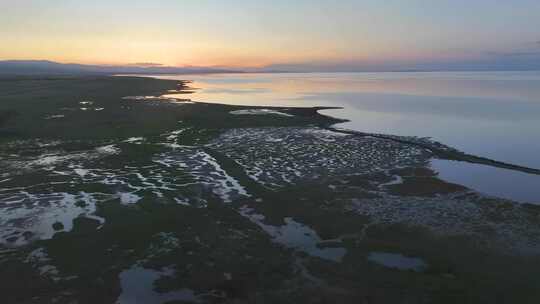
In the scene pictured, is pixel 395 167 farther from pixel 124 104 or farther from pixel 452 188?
pixel 124 104

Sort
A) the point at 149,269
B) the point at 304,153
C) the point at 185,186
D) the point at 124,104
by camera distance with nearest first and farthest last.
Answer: the point at 149,269 < the point at 185,186 < the point at 304,153 < the point at 124,104

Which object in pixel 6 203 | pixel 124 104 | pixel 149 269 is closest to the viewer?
pixel 149 269

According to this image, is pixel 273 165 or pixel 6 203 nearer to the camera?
pixel 6 203

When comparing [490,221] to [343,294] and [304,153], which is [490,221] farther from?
[304,153]

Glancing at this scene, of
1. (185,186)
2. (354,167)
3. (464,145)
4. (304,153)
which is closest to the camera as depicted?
(185,186)

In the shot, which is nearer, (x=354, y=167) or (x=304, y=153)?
(x=354, y=167)

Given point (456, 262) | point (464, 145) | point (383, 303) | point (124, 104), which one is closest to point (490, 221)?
point (456, 262)

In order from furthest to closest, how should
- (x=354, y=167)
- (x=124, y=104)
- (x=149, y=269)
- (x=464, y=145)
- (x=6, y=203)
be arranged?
(x=124, y=104) → (x=464, y=145) → (x=354, y=167) → (x=6, y=203) → (x=149, y=269)

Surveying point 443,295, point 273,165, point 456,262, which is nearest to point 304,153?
point 273,165
